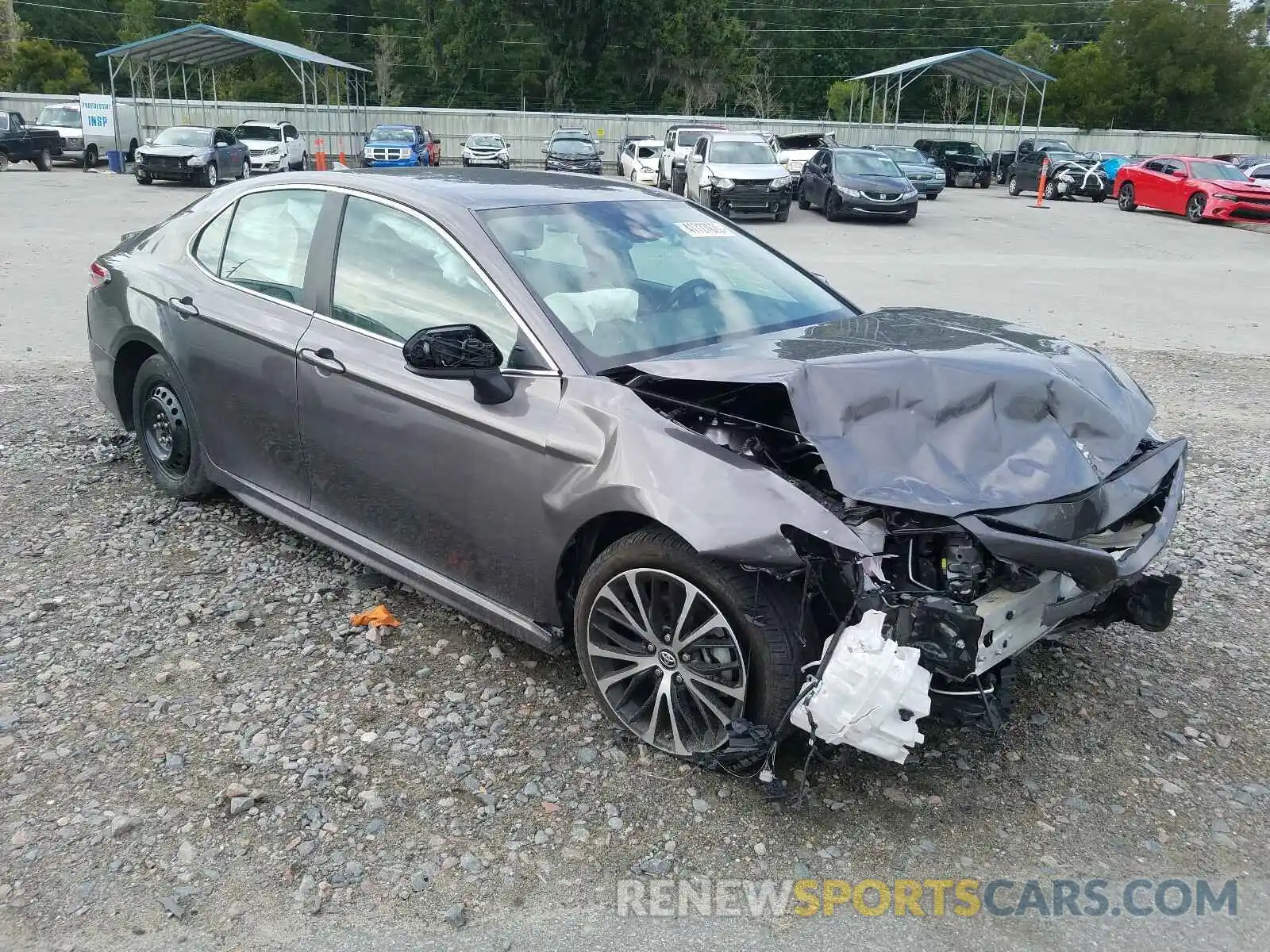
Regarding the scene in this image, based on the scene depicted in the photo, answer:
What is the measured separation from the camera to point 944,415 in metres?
3.11

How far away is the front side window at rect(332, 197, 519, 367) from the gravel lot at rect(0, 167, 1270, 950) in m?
1.22

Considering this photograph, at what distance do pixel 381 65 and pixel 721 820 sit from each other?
6535 centimetres

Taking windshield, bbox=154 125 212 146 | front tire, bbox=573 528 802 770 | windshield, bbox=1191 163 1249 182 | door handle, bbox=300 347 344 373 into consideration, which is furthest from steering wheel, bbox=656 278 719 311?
windshield, bbox=154 125 212 146

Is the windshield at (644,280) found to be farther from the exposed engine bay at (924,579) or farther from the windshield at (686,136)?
the windshield at (686,136)

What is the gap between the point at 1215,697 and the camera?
3.74 meters

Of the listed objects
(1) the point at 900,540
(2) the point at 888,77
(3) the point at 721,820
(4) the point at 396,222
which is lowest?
(3) the point at 721,820

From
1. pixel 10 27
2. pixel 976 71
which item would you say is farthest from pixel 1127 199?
pixel 10 27

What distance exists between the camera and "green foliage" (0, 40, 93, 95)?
5091 cm

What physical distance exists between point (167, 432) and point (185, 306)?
2.58 ft

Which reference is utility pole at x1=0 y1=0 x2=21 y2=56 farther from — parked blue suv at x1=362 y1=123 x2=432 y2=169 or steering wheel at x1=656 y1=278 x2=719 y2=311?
steering wheel at x1=656 y1=278 x2=719 y2=311

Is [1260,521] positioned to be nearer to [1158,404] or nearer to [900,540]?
[1158,404]

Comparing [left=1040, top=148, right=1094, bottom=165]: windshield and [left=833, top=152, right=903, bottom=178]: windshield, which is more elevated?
[left=1040, top=148, right=1094, bottom=165]: windshield

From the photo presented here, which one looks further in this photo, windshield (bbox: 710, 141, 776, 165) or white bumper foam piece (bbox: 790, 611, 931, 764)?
windshield (bbox: 710, 141, 776, 165)

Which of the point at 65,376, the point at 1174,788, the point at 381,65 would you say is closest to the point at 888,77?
the point at 381,65
